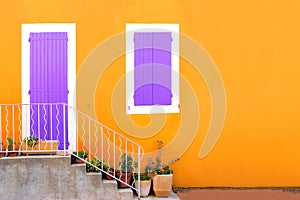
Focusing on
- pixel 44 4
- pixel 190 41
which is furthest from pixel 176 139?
pixel 44 4

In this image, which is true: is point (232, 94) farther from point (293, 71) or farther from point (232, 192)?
point (232, 192)

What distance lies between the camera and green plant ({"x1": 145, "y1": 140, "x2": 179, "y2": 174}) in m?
7.64

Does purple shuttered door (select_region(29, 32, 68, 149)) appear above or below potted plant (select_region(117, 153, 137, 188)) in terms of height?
above

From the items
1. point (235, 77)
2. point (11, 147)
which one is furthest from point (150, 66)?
point (11, 147)

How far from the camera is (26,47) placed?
8.03 meters

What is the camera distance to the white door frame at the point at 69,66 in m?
8.00

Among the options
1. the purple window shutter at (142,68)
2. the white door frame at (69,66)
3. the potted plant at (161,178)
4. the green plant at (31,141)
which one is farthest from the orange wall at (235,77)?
the green plant at (31,141)

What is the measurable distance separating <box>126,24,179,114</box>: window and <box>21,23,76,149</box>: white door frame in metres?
1.03

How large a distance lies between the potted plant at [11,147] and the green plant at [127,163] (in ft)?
5.94

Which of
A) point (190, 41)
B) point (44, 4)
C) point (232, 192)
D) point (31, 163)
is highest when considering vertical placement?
point (44, 4)

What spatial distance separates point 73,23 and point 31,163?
2805 millimetres

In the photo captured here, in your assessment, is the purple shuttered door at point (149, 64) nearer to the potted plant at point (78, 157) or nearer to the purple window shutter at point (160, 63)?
the purple window shutter at point (160, 63)

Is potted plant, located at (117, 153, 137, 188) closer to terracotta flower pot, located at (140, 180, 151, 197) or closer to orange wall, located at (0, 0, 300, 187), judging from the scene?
terracotta flower pot, located at (140, 180, 151, 197)

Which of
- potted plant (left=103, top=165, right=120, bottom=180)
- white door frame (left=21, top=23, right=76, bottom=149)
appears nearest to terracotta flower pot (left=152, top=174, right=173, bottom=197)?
potted plant (left=103, top=165, right=120, bottom=180)
